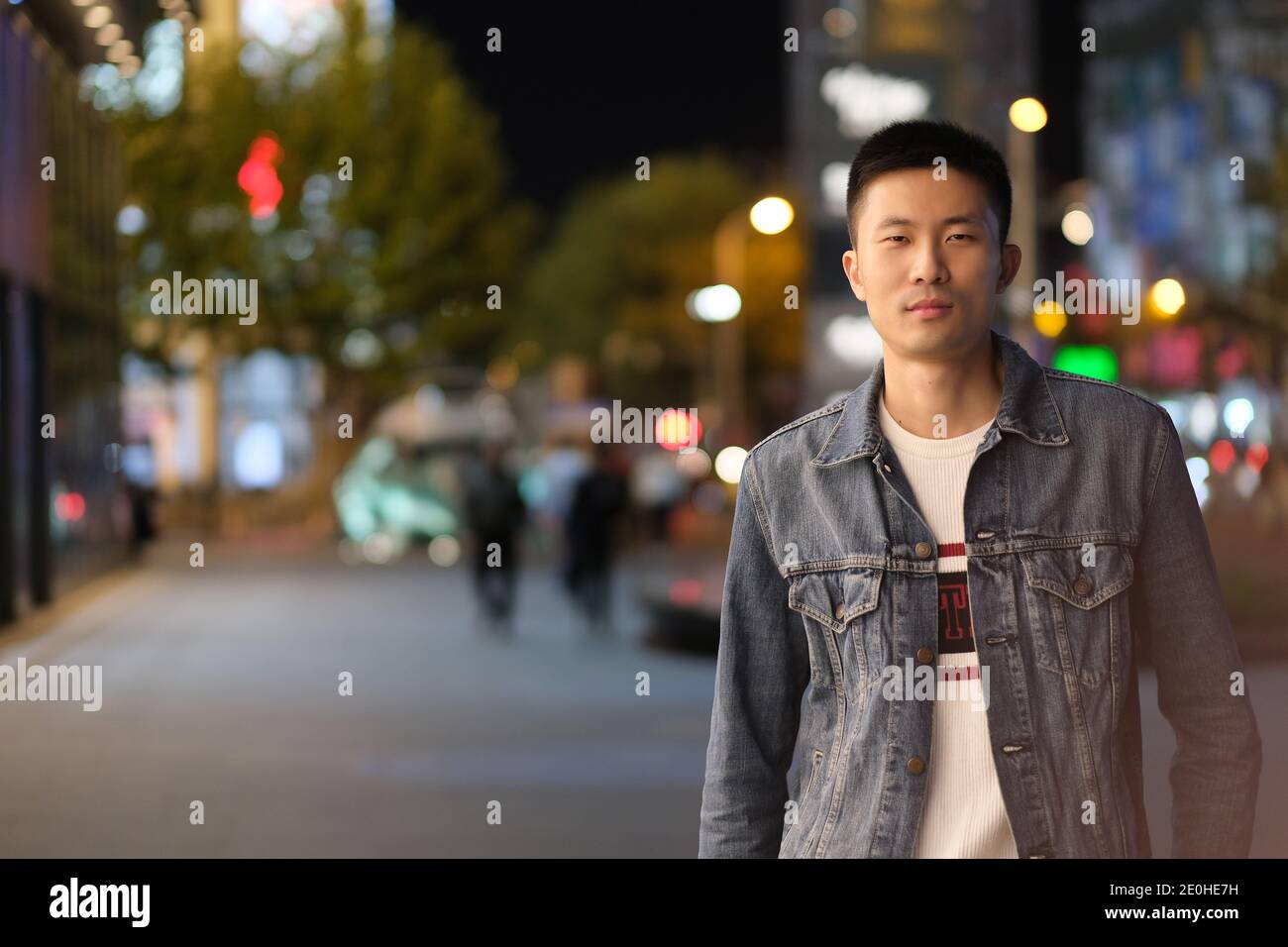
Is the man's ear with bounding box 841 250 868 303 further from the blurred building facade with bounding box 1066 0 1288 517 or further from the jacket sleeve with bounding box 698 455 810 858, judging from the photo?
the blurred building facade with bounding box 1066 0 1288 517

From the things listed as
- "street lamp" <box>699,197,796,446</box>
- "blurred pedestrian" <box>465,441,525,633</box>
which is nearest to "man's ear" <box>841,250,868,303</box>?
"street lamp" <box>699,197,796,446</box>

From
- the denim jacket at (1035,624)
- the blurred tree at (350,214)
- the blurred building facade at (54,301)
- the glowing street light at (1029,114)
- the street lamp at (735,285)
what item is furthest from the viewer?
the blurred tree at (350,214)

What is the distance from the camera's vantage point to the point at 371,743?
11445 millimetres

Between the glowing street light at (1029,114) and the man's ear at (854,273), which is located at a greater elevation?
the glowing street light at (1029,114)

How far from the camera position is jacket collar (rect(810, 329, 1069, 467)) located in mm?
2900

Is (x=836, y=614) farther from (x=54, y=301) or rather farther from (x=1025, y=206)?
(x=1025, y=206)

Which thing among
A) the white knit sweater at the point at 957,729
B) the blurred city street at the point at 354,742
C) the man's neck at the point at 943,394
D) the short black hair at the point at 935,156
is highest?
the short black hair at the point at 935,156

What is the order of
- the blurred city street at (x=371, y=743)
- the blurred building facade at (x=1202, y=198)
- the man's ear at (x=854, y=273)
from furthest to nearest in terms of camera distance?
1. the blurred building facade at (x=1202, y=198)
2. the blurred city street at (x=371, y=743)
3. the man's ear at (x=854, y=273)

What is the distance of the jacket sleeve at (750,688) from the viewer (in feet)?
9.89

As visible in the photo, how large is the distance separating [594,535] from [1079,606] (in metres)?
16.4

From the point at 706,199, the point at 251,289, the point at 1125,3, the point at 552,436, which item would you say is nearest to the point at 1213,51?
the point at 1125,3

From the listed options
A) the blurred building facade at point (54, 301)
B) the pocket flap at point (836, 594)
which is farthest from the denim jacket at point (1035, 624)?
the blurred building facade at point (54, 301)

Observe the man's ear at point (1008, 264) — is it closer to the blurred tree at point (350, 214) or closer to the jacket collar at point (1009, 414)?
the jacket collar at point (1009, 414)

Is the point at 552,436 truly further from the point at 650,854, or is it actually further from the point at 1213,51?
the point at 1213,51
